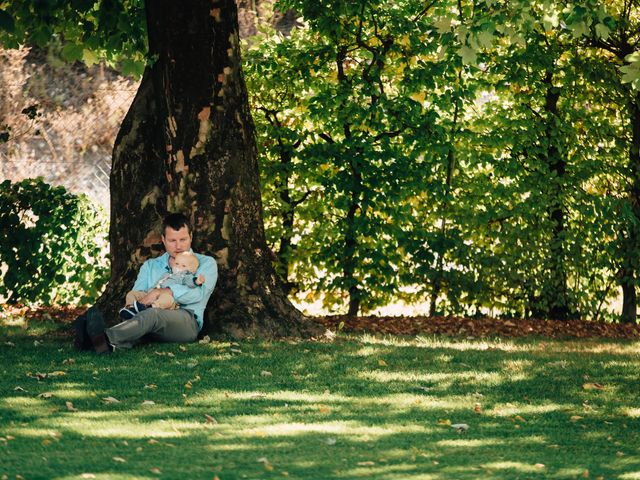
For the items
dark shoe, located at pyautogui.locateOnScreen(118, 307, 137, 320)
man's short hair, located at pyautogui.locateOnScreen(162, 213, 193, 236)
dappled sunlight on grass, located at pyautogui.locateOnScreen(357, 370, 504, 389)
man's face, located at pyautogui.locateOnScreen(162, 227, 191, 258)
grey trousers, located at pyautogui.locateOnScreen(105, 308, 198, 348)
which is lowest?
dappled sunlight on grass, located at pyautogui.locateOnScreen(357, 370, 504, 389)

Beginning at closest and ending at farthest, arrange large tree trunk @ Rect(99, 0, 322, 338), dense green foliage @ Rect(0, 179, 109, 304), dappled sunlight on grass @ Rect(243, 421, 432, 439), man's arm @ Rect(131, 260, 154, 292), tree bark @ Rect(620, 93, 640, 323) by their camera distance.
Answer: dappled sunlight on grass @ Rect(243, 421, 432, 439)
man's arm @ Rect(131, 260, 154, 292)
large tree trunk @ Rect(99, 0, 322, 338)
dense green foliage @ Rect(0, 179, 109, 304)
tree bark @ Rect(620, 93, 640, 323)

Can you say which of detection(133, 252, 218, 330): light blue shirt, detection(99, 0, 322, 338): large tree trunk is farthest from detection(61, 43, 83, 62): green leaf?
detection(133, 252, 218, 330): light blue shirt

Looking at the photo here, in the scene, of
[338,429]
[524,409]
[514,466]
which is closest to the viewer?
[514,466]

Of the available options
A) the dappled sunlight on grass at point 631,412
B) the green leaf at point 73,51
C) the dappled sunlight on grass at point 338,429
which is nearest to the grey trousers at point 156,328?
the dappled sunlight on grass at point 338,429

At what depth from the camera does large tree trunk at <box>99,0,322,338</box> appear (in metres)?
9.57

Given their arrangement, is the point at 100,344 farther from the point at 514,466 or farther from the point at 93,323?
the point at 514,466

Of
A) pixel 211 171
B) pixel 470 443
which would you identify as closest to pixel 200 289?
pixel 211 171

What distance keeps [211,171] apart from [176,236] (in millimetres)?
856

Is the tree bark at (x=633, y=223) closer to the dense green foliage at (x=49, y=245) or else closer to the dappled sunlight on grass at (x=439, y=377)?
the dappled sunlight on grass at (x=439, y=377)

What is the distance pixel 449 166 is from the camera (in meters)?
12.7

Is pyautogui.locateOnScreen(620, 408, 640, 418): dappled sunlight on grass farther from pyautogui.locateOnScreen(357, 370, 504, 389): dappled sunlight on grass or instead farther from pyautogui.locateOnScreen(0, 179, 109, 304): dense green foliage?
pyautogui.locateOnScreen(0, 179, 109, 304): dense green foliage

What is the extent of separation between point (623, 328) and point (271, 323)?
Answer: 4.99 metres

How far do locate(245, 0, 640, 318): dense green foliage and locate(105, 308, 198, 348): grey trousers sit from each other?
3824 mm

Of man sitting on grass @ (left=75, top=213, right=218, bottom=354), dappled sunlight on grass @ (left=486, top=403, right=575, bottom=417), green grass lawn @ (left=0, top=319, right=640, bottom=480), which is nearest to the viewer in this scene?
green grass lawn @ (left=0, top=319, right=640, bottom=480)
